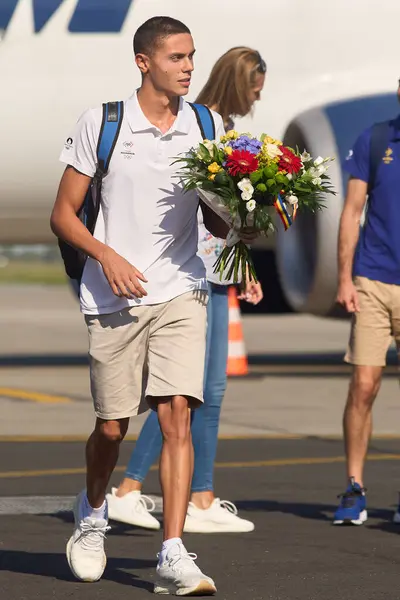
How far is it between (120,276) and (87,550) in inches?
38.7

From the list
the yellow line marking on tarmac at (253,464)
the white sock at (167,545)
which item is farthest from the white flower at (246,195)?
the yellow line marking on tarmac at (253,464)

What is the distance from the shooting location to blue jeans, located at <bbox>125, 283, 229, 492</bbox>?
6508 mm

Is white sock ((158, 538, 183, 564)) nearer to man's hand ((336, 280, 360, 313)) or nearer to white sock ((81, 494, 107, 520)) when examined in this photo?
white sock ((81, 494, 107, 520))

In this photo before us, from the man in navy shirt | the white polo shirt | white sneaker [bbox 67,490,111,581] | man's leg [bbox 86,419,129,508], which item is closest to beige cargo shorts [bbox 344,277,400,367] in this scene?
the man in navy shirt

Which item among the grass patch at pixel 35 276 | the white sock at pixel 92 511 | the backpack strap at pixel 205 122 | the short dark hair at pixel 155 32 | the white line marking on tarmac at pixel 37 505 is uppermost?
the short dark hair at pixel 155 32

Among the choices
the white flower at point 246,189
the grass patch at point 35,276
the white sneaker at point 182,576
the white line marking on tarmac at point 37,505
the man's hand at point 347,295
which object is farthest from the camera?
the grass patch at point 35,276

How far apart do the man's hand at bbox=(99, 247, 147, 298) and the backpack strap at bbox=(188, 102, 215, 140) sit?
605 mm

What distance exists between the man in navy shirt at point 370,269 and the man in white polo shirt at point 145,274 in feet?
4.48

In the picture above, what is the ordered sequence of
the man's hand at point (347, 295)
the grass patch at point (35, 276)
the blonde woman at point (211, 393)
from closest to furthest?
the blonde woman at point (211, 393) < the man's hand at point (347, 295) < the grass patch at point (35, 276)

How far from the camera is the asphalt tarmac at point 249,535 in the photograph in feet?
16.9

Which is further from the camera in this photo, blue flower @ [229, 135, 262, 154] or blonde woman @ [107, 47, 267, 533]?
blonde woman @ [107, 47, 267, 533]

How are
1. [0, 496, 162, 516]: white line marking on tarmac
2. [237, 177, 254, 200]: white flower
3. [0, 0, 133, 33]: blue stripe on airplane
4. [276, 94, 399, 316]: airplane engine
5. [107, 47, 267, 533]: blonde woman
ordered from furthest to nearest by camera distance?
1. [0, 0, 133, 33]: blue stripe on airplane
2. [276, 94, 399, 316]: airplane engine
3. [0, 496, 162, 516]: white line marking on tarmac
4. [107, 47, 267, 533]: blonde woman
5. [237, 177, 254, 200]: white flower

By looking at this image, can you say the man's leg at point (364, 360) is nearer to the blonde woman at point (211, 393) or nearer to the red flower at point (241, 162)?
the blonde woman at point (211, 393)

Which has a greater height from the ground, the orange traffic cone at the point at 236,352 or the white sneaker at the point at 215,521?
the white sneaker at the point at 215,521
